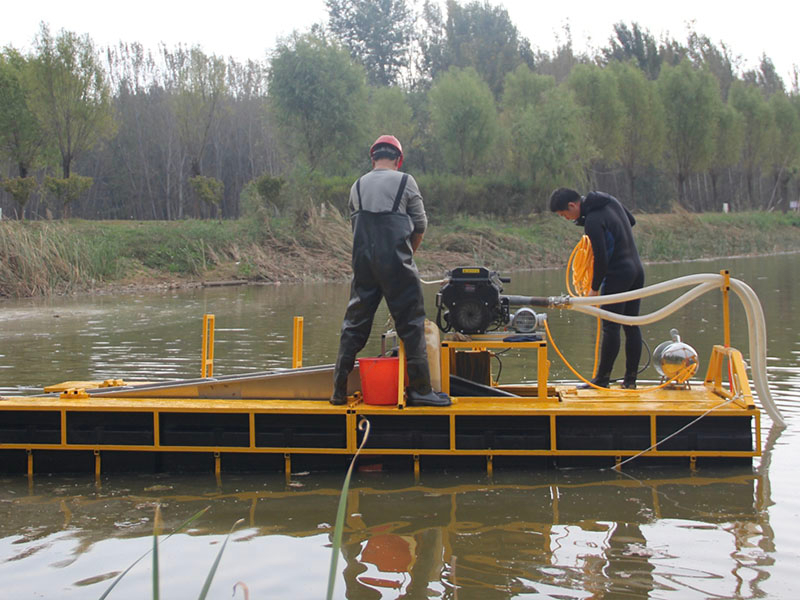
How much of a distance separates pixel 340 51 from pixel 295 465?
3739 cm

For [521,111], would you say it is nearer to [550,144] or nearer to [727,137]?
→ [550,144]

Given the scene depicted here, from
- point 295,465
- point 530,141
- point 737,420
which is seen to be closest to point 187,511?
point 295,465

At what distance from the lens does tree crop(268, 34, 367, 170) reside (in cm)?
3956

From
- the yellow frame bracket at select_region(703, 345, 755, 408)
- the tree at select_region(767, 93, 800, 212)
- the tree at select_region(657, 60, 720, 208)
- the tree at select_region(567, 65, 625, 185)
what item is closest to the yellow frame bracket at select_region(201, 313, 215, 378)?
the yellow frame bracket at select_region(703, 345, 755, 408)

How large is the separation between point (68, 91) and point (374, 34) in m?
40.4

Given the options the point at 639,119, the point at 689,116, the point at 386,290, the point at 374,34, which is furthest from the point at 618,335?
the point at 374,34

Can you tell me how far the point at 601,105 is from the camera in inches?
1976

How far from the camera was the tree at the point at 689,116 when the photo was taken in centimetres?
5331

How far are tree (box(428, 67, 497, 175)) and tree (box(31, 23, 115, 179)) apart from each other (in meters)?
18.3

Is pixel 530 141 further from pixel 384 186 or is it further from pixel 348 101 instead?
pixel 384 186

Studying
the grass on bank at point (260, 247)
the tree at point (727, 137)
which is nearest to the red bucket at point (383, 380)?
the grass on bank at point (260, 247)

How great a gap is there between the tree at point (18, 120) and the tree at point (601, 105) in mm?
29736

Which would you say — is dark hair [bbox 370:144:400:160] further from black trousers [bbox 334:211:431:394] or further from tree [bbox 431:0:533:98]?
tree [bbox 431:0:533:98]

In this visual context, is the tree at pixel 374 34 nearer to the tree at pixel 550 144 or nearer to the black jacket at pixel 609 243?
the tree at pixel 550 144
